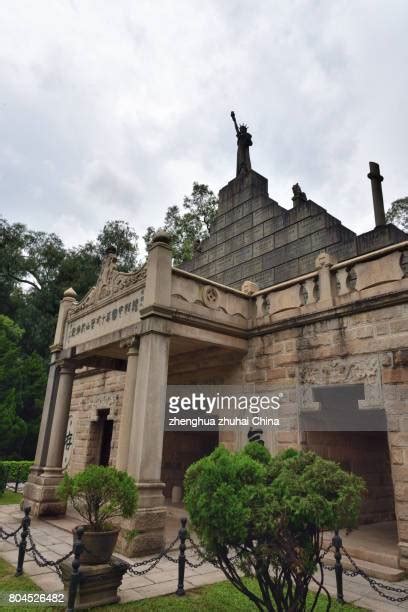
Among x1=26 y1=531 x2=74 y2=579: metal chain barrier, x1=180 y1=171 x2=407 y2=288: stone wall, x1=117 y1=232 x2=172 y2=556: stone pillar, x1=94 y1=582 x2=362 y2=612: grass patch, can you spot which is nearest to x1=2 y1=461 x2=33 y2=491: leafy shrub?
x1=180 y1=171 x2=407 y2=288: stone wall

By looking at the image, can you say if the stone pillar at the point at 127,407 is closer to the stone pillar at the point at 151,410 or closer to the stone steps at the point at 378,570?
the stone pillar at the point at 151,410

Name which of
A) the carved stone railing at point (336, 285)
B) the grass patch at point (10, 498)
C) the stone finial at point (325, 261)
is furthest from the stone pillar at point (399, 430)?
the grass patch at point (10, 498)

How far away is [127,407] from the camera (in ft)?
23.5

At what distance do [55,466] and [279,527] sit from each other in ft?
26.6

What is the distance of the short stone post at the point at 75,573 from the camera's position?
378 cm

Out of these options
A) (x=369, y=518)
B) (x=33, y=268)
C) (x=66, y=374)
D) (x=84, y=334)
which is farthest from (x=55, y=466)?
(x=33, y=268)

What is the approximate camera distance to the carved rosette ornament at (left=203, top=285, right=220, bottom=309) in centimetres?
787

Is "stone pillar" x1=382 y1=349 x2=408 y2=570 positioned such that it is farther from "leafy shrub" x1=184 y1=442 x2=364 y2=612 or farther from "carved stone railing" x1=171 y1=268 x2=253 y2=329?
"carved stone railing" x1=171 y1=268 x2=253 y2=329

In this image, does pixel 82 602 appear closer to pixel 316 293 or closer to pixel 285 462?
pixel 285 462

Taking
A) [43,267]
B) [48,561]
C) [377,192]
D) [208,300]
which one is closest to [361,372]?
[208,300]

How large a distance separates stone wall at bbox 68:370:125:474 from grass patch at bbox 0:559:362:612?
751 cm

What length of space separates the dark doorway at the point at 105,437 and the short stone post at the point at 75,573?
9308mm

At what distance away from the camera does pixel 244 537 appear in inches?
110

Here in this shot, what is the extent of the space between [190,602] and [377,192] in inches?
404
